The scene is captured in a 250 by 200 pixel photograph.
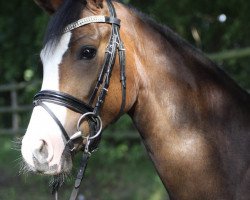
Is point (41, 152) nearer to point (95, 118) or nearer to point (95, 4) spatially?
point (95, 118)

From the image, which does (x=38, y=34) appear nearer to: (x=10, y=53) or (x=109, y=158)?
(x=10, y=53)

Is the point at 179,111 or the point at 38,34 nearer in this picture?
the point at 179,111

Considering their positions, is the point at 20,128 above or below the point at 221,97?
below

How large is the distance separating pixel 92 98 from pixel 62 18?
444 mm

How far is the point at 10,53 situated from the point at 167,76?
30.8ft

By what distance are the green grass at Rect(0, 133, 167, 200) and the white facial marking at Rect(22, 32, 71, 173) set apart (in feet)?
12.0

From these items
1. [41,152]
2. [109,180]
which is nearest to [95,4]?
[41,152]

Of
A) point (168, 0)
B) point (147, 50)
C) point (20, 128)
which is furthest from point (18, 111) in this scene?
point (147, 50)

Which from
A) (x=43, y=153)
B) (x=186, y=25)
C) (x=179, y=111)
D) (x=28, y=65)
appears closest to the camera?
(x=43, y=153)

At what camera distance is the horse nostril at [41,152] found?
244 centimetres

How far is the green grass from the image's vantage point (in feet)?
21.3

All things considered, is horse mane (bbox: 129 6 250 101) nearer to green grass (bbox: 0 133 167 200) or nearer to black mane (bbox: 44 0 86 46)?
black mane (bbox: 44 0 86 46)

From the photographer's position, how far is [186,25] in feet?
25.6

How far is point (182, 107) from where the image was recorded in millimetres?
2783
